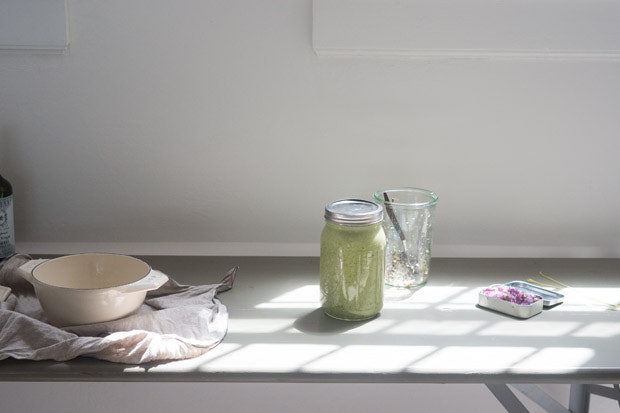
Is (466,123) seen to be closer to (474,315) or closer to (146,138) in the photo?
(474,315)

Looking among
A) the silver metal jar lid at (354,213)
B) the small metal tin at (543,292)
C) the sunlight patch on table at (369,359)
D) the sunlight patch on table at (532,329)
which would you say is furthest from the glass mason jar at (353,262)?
the small metal tin at (543,292)

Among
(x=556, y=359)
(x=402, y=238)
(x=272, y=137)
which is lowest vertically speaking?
(x=556, y=359)

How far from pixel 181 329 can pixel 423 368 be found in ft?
1.42

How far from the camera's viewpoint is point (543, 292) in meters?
1.52

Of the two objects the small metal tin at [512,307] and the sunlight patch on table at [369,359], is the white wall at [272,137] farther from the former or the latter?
the sunlight patch on table at [369,359]

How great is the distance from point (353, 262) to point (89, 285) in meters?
0.53

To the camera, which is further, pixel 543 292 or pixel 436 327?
pixel 543 292

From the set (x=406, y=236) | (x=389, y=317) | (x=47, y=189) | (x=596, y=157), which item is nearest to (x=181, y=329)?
(x=389, y=317)

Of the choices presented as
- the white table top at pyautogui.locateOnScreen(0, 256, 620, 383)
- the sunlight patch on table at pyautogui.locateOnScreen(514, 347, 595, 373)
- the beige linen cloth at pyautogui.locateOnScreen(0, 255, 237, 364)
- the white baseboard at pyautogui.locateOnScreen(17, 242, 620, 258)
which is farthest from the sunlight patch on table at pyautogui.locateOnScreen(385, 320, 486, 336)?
the white baseboard at pyautogui.locateOnScreen(17, 242, 620, 258)

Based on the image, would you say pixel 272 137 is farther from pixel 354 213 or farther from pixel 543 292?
pixel 543 292

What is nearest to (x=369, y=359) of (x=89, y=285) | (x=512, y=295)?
(x=512, y=295)

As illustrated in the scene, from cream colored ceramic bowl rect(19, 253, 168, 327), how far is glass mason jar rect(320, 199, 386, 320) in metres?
0.32

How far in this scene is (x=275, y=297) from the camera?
152 cm

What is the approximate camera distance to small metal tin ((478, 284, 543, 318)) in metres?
1.42
